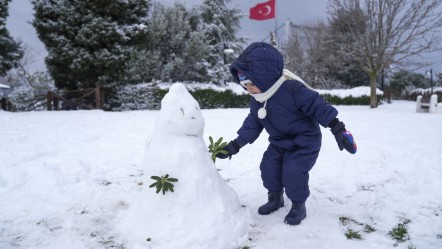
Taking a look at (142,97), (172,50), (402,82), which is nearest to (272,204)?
(142,97)

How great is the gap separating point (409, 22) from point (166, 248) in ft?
55.3

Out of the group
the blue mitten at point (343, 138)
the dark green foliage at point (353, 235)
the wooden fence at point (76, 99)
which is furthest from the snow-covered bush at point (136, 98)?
the dark green foliage at point (353, 235)

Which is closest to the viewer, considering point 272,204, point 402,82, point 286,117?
point 286,117

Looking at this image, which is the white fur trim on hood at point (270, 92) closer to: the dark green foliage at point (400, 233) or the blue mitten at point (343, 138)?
the blue mitten at point (343, 138)

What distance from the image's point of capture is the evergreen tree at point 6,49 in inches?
569

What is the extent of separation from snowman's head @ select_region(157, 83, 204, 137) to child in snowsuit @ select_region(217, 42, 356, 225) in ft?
1.59

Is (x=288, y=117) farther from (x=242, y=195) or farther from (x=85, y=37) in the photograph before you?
(x=85, y=37)

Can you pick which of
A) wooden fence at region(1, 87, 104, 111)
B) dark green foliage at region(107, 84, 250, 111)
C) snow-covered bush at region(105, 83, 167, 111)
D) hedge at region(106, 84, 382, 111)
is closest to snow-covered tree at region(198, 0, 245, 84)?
hedge at region(106, 84, 382, 111)

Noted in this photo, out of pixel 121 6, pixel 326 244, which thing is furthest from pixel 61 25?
pixel 326 244

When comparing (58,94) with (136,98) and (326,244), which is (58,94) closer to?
(136,98)

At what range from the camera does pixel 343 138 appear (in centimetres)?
230

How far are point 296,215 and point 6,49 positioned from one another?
16953 mm

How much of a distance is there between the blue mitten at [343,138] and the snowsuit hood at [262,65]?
1.90 ft

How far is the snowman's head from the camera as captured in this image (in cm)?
237
